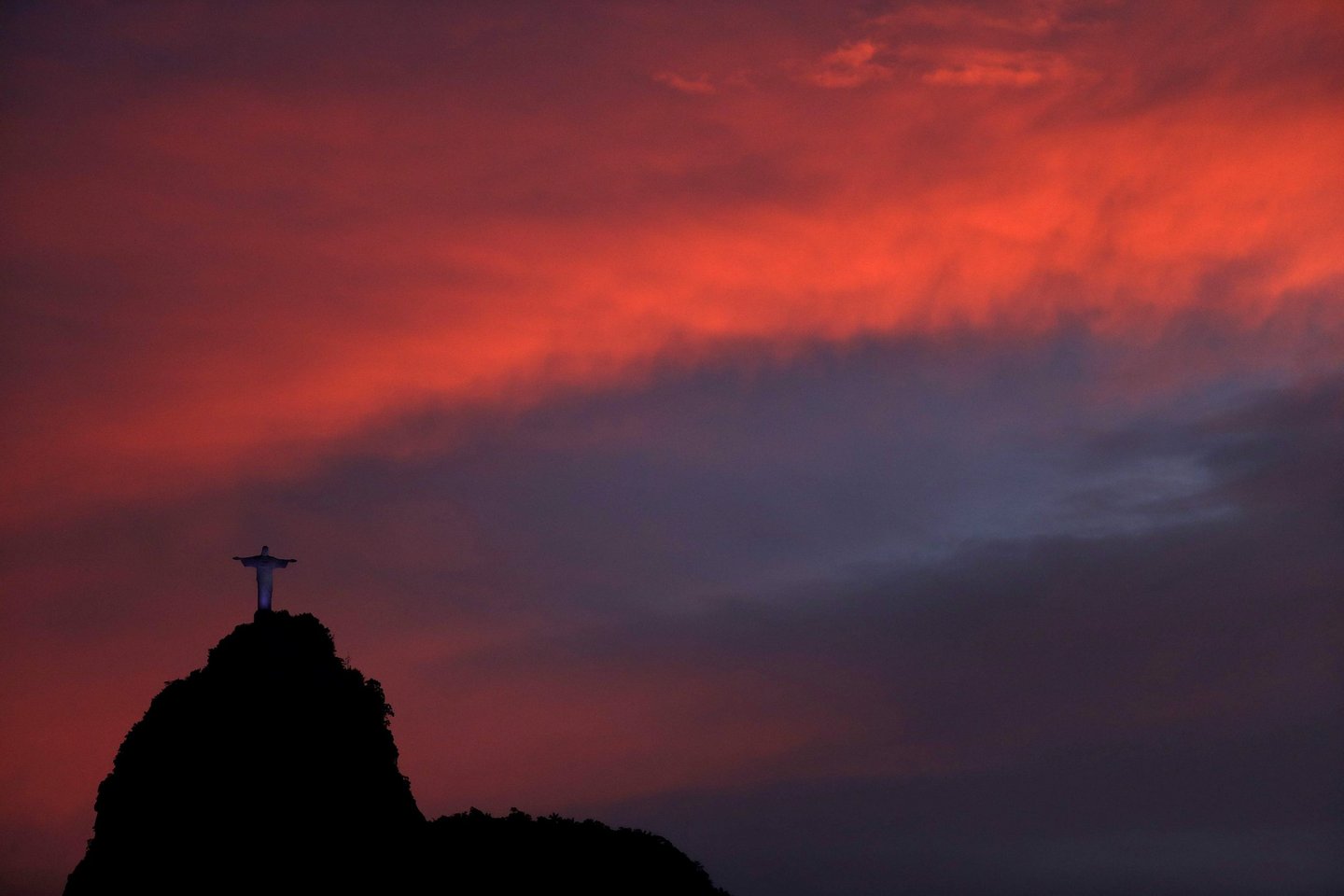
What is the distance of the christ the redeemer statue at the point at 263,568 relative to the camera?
65.9m

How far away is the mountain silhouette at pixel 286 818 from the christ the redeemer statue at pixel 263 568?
849 millimetres

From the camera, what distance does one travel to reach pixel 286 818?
68.4m

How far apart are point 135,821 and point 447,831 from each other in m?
13.7

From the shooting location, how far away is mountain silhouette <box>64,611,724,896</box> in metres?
66.9

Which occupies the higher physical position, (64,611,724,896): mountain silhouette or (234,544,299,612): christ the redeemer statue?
(234,544,299,612): christ the redeemer statue

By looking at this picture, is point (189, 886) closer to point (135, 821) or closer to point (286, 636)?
point (135, 821)

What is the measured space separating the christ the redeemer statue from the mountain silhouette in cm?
85

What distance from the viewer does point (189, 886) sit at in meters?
66.2

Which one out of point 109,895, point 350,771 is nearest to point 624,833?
point 350,771

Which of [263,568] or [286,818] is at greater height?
[263,568]

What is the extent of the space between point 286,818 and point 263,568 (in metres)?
11.5

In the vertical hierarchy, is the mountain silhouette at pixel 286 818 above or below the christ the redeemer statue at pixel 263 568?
below

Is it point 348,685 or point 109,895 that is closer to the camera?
point 109,895

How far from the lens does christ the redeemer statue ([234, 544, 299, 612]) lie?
65.9 m
